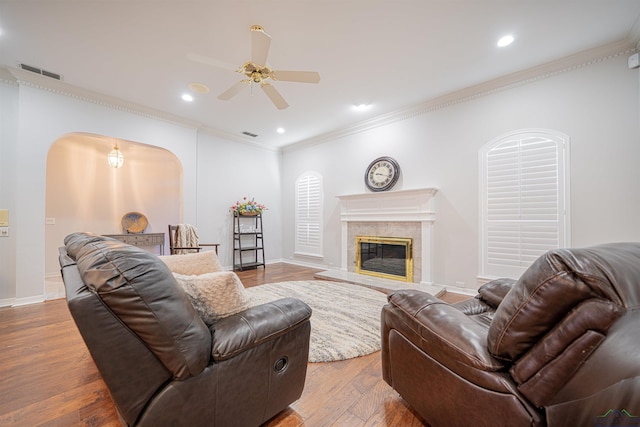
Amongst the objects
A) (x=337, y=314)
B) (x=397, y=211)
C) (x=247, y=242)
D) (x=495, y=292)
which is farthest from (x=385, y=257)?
(x=247, y=242)

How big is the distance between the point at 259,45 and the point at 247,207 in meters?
3.82

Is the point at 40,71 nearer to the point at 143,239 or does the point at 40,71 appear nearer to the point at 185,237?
the point at 185,237

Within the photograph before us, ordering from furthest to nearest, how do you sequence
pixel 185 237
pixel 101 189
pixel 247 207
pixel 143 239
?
pixel 247 207
pixel 101 189
pixel 143 239
pixel 185 237

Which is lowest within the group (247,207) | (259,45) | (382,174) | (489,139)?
(247,207)

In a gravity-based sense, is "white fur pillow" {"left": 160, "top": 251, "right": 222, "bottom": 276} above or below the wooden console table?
above

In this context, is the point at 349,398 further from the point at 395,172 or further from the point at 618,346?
the point at 395,172

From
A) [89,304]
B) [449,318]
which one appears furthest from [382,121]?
[89,304]

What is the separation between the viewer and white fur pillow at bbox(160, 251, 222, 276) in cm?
152

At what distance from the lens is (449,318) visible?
117cm

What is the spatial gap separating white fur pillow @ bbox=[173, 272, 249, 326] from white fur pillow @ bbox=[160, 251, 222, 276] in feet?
1.02

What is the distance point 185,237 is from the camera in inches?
168

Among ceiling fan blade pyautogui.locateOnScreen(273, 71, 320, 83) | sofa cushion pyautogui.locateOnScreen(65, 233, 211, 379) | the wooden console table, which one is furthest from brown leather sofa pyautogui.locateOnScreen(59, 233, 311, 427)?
the wooden console table

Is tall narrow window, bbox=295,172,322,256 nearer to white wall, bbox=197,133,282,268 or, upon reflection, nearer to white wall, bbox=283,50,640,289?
white wall, bbox=283,50,640,289

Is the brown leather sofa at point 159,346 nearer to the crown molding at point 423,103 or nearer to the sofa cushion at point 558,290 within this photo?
the sofa cushion at point 558,290
